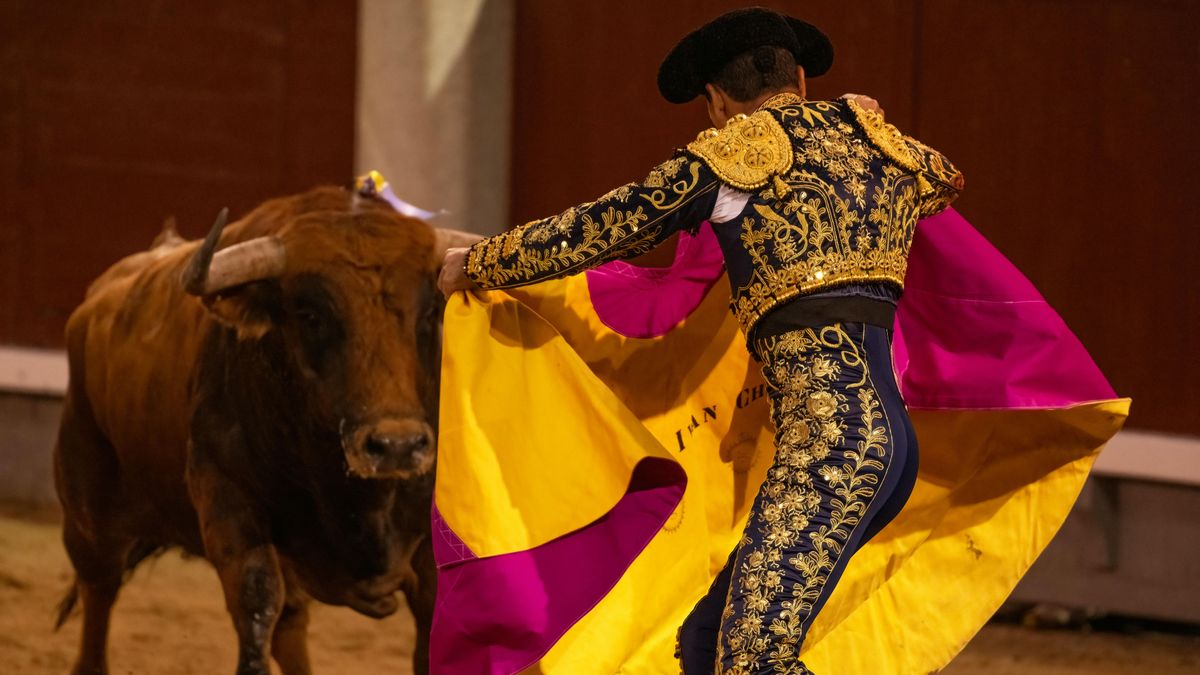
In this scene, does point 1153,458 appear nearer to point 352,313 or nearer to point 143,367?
point 352,313

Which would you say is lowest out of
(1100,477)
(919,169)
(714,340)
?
(1100,477)

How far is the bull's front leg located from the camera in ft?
12.7

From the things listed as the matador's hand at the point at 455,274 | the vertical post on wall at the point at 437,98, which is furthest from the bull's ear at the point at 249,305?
the vertical post on wall at the point at 437,98

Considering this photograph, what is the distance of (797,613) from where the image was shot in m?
2.71

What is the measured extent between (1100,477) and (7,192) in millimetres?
4762

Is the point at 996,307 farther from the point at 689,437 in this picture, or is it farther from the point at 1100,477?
the point at 1100,477

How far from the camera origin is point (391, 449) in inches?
142

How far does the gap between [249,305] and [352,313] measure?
290mm

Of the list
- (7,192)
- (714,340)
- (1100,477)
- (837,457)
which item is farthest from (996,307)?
(7,192)

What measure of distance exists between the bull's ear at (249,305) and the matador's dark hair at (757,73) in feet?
4.73

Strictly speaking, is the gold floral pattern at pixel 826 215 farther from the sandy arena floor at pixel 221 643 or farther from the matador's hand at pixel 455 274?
the sandy arena floor at pixel 221 643

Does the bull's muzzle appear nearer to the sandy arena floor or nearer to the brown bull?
the brown bull

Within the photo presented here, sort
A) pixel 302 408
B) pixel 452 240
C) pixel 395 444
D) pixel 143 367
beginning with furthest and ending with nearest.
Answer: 1. pixel 143 367
2. pixel 452 240
3. pixel 302 408
4. pixel 395 444

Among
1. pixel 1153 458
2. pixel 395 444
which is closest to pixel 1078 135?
pixel 1153 458
